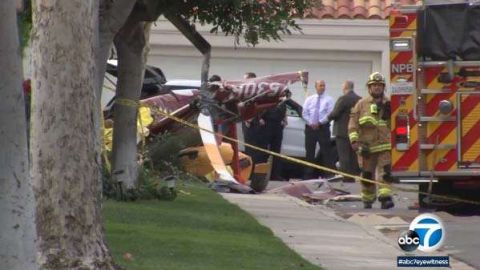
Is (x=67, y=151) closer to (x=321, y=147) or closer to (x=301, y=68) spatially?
(x=321, y=147)

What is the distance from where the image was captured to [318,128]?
900 inches

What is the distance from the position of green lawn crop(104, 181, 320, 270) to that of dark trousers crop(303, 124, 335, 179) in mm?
8306

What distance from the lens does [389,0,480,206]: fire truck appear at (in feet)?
47.0

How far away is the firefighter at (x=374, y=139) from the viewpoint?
16.2m

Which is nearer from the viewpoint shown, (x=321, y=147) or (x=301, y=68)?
(x=321, y=147)

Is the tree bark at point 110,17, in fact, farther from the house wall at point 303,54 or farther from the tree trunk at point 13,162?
the house wall at point 303,54

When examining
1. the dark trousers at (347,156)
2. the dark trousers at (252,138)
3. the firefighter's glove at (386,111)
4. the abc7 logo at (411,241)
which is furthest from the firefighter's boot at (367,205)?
the abc7 logo at (411,241)

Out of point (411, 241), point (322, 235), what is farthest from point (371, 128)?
point (411, 241)

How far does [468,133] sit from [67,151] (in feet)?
23.9

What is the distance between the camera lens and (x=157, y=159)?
18.4 metres

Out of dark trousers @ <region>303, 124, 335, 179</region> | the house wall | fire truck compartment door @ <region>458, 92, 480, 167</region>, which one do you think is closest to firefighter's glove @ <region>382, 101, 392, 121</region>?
fire truck compartment door @ <region>458, 92, 480, 167</region>

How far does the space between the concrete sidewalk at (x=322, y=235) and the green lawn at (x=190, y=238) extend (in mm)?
260

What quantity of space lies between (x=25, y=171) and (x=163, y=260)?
326 centimetres

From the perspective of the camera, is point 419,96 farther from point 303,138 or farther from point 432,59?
point 303,138
